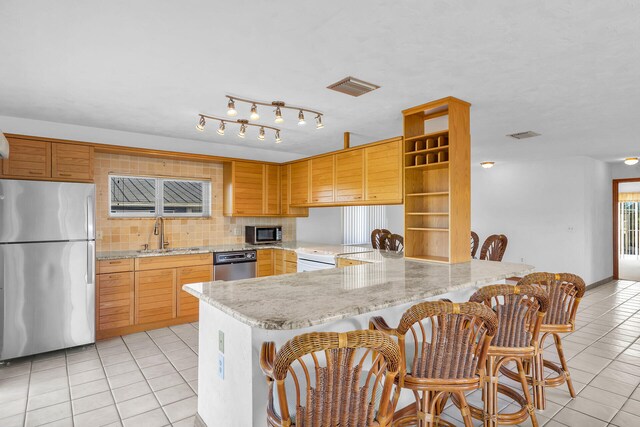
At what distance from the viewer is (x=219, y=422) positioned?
6.64ft

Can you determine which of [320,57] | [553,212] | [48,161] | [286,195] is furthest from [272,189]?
[553,212]

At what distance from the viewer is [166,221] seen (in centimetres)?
495

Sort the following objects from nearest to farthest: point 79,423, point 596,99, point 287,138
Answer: point 79,423
point 596,99
point 287,138

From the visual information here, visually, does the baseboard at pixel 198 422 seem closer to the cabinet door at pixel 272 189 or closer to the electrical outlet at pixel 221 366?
the electrical outlet at pixel 221 366

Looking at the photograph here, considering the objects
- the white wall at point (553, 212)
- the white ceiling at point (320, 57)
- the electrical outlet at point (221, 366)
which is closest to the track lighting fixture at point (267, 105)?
the white ceiling at point (320, 57)

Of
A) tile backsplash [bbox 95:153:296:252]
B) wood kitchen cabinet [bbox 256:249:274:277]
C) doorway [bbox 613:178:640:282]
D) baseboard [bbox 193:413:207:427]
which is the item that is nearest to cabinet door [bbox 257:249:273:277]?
wood kitchen cabinet [bbox 256:249:274:277]

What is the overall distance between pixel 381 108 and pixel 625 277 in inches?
303

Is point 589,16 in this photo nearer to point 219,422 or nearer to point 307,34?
point 307,34

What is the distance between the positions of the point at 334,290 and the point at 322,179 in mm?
2954

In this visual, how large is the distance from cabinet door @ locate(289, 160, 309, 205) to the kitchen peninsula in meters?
2.64

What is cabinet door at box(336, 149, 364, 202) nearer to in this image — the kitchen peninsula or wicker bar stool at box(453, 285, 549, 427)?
the kitchen peninsula

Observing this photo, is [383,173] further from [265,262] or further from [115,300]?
[115,300]

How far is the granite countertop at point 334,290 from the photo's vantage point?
165 cm

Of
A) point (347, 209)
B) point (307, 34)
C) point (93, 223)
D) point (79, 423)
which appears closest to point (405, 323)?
point (307, 34)
